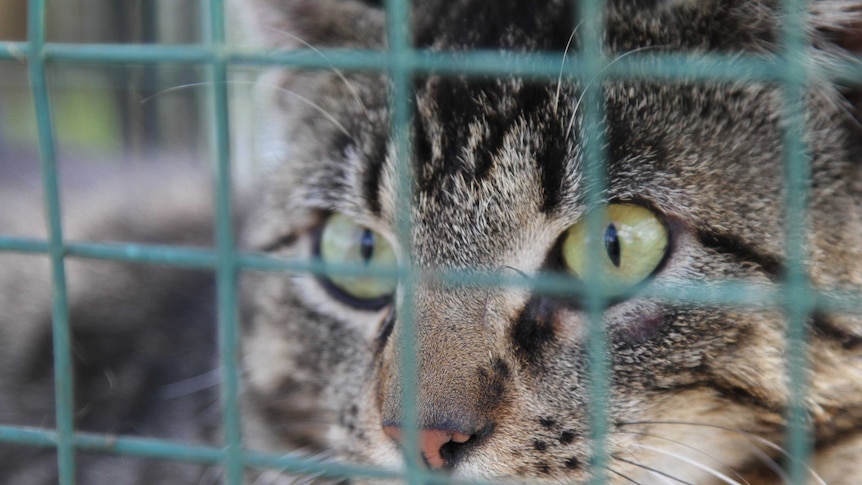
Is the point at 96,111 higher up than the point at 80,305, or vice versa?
the point at 96,111

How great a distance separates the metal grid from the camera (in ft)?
2.37

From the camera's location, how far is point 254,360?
149cm

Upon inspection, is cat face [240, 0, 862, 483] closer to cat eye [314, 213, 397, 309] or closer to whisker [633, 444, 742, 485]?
whisker [633, 444, 742, 485]

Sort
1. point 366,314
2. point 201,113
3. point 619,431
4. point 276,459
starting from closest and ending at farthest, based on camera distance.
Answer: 1. point 276,459
2. point 619,431
3. point 366,314
4. point 201,113

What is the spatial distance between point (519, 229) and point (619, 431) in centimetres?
26

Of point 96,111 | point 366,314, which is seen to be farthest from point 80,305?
point 96,111

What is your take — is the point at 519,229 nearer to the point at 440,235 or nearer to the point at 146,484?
the point at 440,235

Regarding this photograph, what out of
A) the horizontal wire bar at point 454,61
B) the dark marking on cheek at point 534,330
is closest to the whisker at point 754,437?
the dark marking on cheek at point 534,330

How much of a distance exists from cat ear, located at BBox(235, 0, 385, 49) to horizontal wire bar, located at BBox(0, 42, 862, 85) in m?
0.33

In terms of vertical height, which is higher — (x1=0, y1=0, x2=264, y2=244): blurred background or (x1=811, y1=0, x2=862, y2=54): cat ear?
(x1=0, y1=0, x2=264, y2=244): blurred background

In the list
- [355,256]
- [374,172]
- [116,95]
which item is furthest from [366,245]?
[116,95]

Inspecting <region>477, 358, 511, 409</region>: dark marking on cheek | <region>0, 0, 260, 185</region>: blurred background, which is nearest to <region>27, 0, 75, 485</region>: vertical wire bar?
<region>477, 358, 511, 409</region>: dark marking on cheek

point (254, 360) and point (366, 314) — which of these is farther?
point (254, 360)

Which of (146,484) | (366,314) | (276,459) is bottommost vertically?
(146,484)
